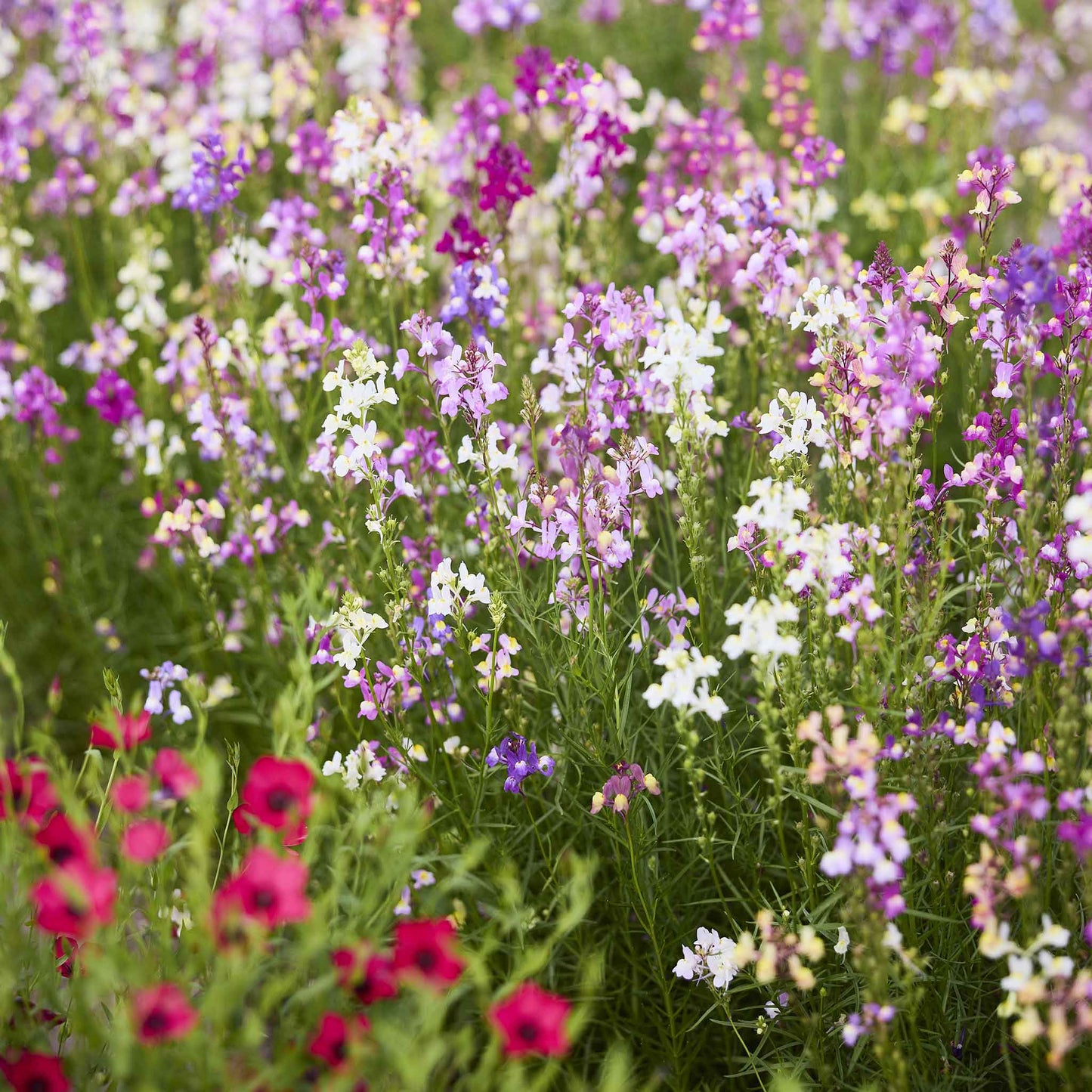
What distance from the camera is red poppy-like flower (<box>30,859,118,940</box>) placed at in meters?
1.52

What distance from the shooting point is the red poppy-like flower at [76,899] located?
1523 mm

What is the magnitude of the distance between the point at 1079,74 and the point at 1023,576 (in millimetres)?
7052

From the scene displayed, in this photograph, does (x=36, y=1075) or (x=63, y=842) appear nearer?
(x=36, y=1075)

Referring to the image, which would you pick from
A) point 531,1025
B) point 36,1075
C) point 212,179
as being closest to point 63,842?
point 36,1075

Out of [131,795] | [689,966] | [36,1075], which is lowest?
[36,1075]

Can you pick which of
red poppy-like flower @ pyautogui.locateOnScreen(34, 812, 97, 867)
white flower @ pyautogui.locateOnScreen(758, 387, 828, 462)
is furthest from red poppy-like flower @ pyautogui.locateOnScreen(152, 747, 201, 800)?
white flower @ pyautogui.locateOnScreen(758, 387, 828, 462)

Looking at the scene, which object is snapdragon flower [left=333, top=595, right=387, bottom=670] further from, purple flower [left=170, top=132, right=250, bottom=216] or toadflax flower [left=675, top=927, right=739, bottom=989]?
purple flower [left=170, top=132, right=250, bottom=216]

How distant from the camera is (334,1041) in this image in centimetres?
158

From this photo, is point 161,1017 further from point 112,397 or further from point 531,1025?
point 112,397

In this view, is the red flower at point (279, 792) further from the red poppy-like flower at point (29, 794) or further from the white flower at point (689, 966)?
the white flower at point (689, 966)

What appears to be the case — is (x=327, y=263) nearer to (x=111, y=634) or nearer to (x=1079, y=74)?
(x=111, y=634)

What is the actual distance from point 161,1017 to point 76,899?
0.64 feet

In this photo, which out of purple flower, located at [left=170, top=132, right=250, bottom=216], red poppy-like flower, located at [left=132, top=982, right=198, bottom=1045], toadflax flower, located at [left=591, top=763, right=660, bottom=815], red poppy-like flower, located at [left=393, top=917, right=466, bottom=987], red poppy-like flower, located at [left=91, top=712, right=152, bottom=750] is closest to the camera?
red poppy-like flower, located at [left=132, top=982, right=198, bottom=1045]

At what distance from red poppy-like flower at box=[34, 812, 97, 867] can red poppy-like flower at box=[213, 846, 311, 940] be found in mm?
275
